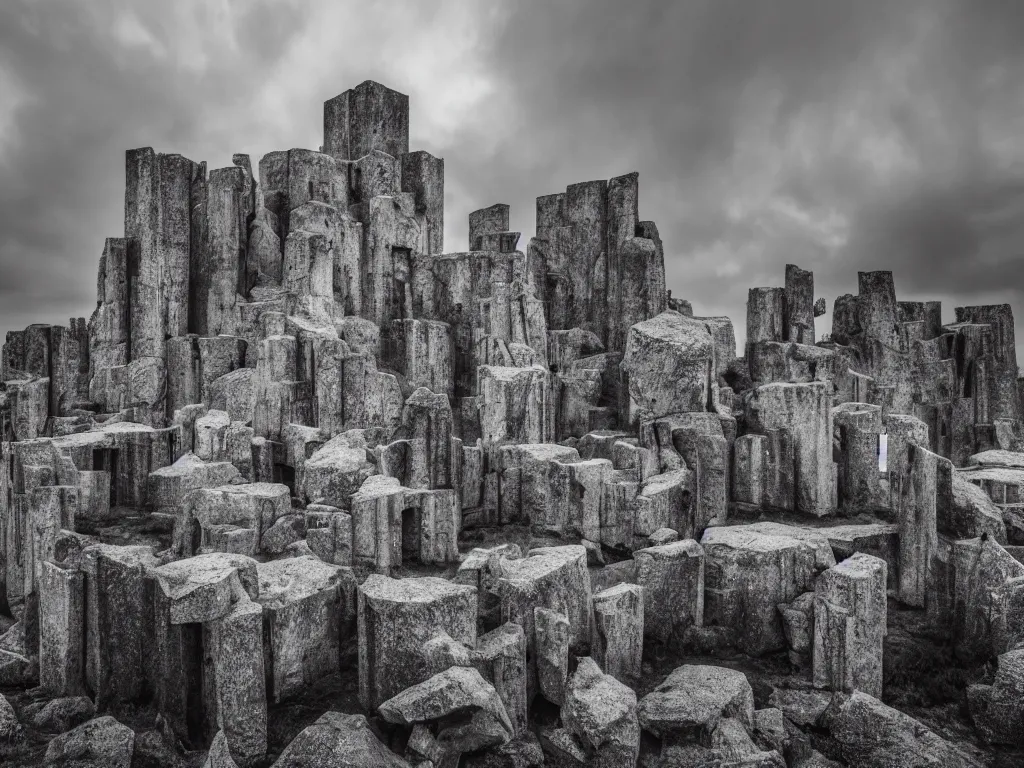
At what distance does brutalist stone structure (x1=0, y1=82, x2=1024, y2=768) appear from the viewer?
9.63 m

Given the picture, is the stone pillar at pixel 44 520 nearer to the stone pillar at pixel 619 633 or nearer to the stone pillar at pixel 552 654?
the stone pillar at pixel 552 654

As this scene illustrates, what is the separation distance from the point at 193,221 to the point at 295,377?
10471 millimetres

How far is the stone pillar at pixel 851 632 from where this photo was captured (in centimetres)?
1107

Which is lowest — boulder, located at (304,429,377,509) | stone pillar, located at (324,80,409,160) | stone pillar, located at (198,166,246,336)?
boulder, located at (304,429,377,509)

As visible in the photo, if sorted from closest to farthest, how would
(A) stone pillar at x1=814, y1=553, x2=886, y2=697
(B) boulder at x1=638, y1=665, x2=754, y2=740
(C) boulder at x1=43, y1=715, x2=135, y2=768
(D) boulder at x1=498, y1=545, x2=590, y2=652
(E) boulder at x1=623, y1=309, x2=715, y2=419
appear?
1. (C) boulder at x1=43, y1=715, x2=135, y2=768
2. (B) boulder at x1=638, y1=665, x2=754, y2=740
3. (D) boulder at x1=498, y1=545, x2=590, y2=652
4. (A) stone pillar at x1=814, y1=553, x2=886, y2=697
5. (E) boulder at x1=623, y1=309, x2=715, y2=419

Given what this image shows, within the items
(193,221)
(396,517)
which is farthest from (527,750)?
(193,221)

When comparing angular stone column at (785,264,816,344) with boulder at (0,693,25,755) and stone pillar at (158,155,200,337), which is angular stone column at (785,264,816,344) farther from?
boulder at (0,693,25,755)

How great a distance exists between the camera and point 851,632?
11.1 metres

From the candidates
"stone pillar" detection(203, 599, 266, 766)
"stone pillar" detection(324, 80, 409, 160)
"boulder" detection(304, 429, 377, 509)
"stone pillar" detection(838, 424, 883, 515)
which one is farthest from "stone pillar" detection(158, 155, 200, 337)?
"stone pillar" detection(838, 424, 883, 515)

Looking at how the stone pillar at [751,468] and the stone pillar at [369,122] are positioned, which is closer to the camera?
the stone pillar at [751,468]

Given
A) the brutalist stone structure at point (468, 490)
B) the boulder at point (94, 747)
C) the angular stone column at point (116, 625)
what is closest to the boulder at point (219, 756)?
the brutalist stone structure at point (468, 490)

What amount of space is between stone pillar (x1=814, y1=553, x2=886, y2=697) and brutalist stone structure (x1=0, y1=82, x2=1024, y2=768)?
0.05 m

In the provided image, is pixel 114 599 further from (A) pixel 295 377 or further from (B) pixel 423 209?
(B) pixel 423 209

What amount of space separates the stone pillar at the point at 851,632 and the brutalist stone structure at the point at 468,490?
0.16 feet
